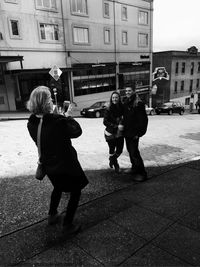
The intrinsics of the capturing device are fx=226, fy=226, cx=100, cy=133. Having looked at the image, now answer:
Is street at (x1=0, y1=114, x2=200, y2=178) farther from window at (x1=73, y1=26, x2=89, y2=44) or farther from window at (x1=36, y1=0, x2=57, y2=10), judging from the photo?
window at (x1=73, y1=26, x2=89, y2=44)

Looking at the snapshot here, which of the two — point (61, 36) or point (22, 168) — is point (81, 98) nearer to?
point (61, 36)

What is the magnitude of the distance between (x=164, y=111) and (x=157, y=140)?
62.1 ft

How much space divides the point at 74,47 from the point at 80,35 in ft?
5.10

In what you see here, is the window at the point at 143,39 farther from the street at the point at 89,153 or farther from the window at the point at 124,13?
the street at the point at 89,153

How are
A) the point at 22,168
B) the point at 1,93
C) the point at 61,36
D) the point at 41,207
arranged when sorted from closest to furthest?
1. the point at 41,207
2. the point at 22,168
3. the point at 1,93
4. the point at 61,36

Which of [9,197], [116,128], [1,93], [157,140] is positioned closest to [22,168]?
[9,197]

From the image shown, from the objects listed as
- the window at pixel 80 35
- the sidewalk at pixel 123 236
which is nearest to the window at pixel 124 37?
the window at pixel 80 35

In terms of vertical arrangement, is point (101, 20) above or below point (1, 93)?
above

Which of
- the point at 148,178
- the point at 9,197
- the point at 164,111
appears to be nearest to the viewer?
the point at 9,197

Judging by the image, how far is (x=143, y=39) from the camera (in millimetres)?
29641

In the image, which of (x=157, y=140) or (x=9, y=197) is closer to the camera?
(x=9, y=197)

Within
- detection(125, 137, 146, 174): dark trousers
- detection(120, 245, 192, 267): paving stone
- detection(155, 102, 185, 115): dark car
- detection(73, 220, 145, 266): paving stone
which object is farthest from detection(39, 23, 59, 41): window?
detection(120, 245, 192, 267): paving stone

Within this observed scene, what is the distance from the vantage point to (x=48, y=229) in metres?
2.83

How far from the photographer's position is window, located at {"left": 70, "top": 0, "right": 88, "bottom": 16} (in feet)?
70.6
